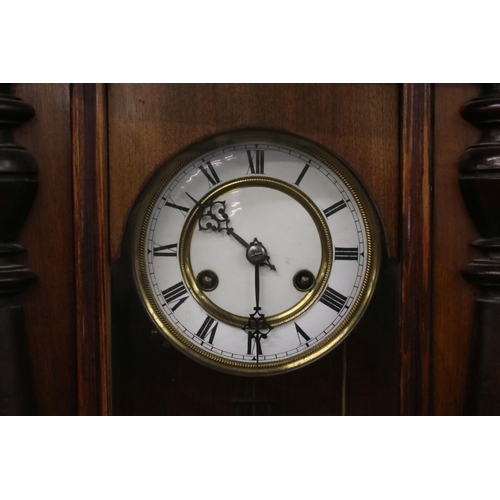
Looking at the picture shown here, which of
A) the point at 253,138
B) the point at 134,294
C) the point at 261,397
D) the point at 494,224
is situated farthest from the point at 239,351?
the point at 494,224

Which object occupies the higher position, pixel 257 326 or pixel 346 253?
pixel 346 253

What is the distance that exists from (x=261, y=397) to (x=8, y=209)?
19.4 inches

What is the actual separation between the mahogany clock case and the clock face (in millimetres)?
31

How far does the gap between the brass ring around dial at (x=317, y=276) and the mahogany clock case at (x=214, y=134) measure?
9cm

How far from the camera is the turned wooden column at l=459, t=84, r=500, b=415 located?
42.3 inches

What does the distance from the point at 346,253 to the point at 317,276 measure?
6cm

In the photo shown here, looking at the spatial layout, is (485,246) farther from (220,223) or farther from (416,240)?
(220,223)

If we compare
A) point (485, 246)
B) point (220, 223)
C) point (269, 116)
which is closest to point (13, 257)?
point (220, 223)

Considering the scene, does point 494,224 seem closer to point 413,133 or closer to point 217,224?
point 413,133

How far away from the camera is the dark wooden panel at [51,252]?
1113 millimetres

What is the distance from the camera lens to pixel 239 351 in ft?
3.82

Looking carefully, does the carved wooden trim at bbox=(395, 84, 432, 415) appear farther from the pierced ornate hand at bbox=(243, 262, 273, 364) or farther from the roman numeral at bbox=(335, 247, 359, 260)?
the pierced ornate hand at bbox=(243, 262, 273, 364)

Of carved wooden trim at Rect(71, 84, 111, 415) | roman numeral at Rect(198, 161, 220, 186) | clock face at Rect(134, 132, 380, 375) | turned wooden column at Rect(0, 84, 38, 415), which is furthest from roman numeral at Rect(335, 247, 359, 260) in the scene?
turned wooden column at Rect(0, 84, 38, 415)

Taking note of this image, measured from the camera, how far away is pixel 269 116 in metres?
1.12
